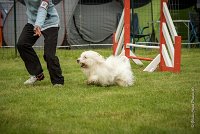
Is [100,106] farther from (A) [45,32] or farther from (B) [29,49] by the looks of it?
(B) [29,49]

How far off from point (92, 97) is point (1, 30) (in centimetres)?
1078

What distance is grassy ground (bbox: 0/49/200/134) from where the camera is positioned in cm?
489

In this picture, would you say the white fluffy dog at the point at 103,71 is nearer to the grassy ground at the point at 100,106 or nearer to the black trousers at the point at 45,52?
the grassy ground at the point at 100,106

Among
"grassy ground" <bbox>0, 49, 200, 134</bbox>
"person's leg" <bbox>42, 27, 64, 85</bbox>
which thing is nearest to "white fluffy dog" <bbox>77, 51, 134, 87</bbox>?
"grassy ground" <bbox>0, 49, 200, 134</bbox>

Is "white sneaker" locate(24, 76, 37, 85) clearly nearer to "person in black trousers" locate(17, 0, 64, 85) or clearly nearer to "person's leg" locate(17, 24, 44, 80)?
"person's leg" locate(17, 24, 44, 80)

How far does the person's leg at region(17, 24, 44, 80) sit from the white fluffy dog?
0.74 metres

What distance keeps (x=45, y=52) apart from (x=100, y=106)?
2080 mm

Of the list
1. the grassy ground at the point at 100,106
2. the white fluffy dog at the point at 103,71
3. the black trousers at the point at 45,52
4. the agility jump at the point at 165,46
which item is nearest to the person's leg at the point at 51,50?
the black trousers at the point at 45,52

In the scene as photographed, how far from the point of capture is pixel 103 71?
786 cm

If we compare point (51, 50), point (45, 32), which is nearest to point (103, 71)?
point (51, 50)

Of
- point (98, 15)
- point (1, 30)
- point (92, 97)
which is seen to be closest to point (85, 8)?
point (98, 15)

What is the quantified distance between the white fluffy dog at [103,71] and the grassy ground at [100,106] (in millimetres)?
166

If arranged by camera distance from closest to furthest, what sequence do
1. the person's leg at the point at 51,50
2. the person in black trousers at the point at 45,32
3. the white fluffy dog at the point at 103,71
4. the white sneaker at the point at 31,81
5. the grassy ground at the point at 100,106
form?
the grassy ground at the point at 100,106
the person in black trousers at the point at 45,32
the person's leg at the point at 51,50
the white fluffy dog at the point at 103,71
the white sneaker at the point at 31,81

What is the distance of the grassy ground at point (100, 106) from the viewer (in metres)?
4.89
